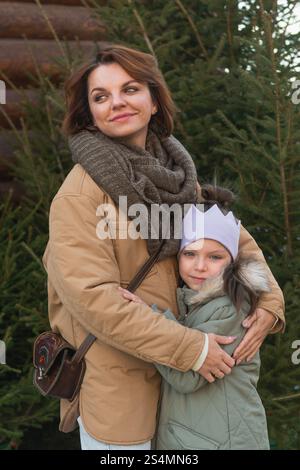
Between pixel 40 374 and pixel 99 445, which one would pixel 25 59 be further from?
pixel 99 445

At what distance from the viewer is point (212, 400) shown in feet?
8.40

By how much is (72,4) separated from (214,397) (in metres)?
4.22

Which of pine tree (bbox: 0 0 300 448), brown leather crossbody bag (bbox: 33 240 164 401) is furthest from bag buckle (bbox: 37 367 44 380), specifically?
pine tree (bbox: 0 0 300 448)

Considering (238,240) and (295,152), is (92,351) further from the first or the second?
(295,152)

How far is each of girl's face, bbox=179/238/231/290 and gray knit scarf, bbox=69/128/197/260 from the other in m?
0.06

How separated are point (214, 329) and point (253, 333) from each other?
0.19 meters

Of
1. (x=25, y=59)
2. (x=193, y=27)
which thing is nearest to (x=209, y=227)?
(x=193, y=27)

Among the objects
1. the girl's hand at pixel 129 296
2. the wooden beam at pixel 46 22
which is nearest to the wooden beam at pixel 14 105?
the wooden beam at pixel 46 22

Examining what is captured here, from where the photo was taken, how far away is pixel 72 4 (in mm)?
5859

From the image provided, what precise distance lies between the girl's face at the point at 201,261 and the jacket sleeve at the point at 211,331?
15 centimetres

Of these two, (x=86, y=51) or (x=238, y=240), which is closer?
(x=238, y=240)
